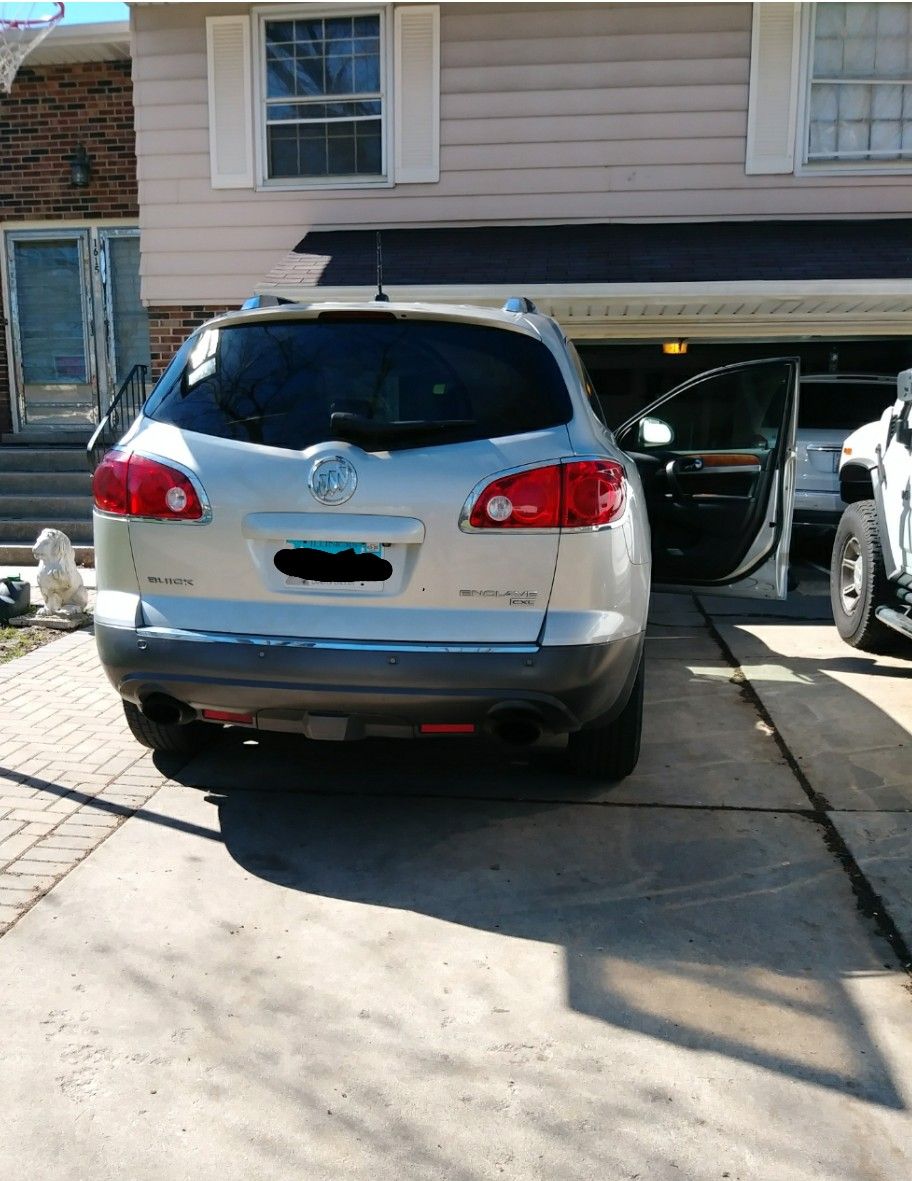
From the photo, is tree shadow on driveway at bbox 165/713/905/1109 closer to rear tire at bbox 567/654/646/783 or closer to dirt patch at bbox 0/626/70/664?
rear tire at bbox 567/654/646/783

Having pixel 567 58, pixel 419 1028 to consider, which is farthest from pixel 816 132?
pixel 419 1028

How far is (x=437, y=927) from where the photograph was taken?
324cm

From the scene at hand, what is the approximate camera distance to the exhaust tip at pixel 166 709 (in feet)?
11.9

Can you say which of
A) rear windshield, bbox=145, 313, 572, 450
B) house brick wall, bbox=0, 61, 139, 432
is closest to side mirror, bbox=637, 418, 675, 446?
rear windshield, bbox=145, 313, 572, 450

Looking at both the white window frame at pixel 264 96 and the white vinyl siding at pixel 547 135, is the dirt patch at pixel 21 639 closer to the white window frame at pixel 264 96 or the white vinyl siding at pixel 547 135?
the white vinyl siding at pixel 547 135

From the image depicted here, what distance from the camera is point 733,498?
5.90 m

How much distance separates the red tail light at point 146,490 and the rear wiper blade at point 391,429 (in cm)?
55

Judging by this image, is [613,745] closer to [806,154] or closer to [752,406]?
[752,406]

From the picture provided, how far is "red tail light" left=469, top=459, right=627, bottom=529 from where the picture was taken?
3.36 m

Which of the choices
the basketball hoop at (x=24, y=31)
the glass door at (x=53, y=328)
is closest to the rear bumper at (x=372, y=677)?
the basketball hoop at (x=24, y=31)

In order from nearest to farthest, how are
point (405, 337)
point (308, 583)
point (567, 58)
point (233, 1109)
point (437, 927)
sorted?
point (233, 1109)
point (437, 927)
point (308, 583)
point (405, 337)
point (567, 58)

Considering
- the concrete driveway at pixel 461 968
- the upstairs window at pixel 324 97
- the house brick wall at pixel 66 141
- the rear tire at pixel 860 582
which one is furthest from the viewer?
the house brick wall at pixel 66 141

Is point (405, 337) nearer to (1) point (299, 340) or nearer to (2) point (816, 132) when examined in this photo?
(1) point (299, 340)

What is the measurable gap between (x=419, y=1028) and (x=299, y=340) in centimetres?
228
